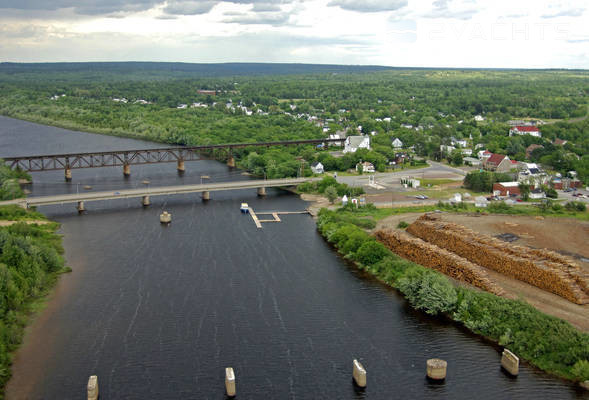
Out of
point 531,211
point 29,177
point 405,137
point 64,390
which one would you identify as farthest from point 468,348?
point 405,137

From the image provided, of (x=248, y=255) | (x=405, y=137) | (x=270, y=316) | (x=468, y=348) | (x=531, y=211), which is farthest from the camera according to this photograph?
(x=405, y=137)

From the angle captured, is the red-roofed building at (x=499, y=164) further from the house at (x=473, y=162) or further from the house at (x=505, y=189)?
the house at (x=505, y=189)

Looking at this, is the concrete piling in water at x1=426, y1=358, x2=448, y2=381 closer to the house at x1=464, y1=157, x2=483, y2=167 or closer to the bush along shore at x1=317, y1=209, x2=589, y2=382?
the bush along shore at x1=317, y1=209, x2=589, y2=382

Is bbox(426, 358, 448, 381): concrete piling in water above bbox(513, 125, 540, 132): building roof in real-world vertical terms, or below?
below

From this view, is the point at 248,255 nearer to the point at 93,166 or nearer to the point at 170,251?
the point at 170,251

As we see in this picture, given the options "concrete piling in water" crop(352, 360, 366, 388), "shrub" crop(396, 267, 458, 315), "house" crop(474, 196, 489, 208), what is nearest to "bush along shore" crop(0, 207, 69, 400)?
"concrete piling in water" crop(352, 360, 366, 388)

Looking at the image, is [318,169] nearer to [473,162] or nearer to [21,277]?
[473,162]

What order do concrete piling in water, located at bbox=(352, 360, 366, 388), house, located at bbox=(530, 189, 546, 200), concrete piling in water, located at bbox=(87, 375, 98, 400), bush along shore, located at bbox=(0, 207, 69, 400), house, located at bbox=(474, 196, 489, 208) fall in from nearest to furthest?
concrete piling in water, located at bbox=(87, 375, 98, 400)
concrete piling in water, located at bbox=(352, 360, 366, 388)
bush along shore, located at bbox=(0, 207, 69, 400)
house, located at bbox=(474, 196, 489, 208)
house, located at bbox=(530, 189, 546, 200)
